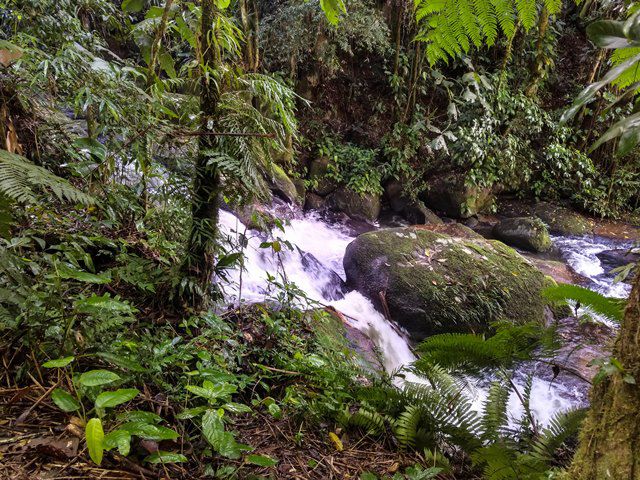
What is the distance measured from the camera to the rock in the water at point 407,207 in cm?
866

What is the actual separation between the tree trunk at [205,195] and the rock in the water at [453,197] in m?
7.75

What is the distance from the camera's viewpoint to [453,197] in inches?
353

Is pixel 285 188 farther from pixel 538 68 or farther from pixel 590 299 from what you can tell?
pixel 538 68

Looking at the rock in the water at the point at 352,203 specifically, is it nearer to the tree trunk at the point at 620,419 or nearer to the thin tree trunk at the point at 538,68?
the thin tree trunk at the point at 538,68

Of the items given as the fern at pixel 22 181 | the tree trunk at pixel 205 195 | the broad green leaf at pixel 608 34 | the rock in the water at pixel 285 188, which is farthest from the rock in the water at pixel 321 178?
the broad green leaf at pixel 608 34

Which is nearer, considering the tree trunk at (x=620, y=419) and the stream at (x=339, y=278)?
the tree trunk at (x=620, y=419)

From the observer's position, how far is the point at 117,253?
2.41 meters

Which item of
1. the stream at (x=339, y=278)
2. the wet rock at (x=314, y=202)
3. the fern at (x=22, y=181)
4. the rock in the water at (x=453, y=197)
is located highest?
the fern at (x=22, y=181)

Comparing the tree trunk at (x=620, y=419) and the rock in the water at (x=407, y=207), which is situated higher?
the tree trunk at (x=620, y=419)

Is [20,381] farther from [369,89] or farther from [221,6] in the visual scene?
[369,89]

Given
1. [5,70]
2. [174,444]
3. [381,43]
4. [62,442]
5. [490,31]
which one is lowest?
[174,444]

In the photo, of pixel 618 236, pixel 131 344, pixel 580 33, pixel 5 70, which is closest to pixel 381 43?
pixel 580 33

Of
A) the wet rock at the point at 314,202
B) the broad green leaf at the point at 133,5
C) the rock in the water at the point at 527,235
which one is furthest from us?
the wet rock at the point at 314,202

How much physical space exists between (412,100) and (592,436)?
357 inches
